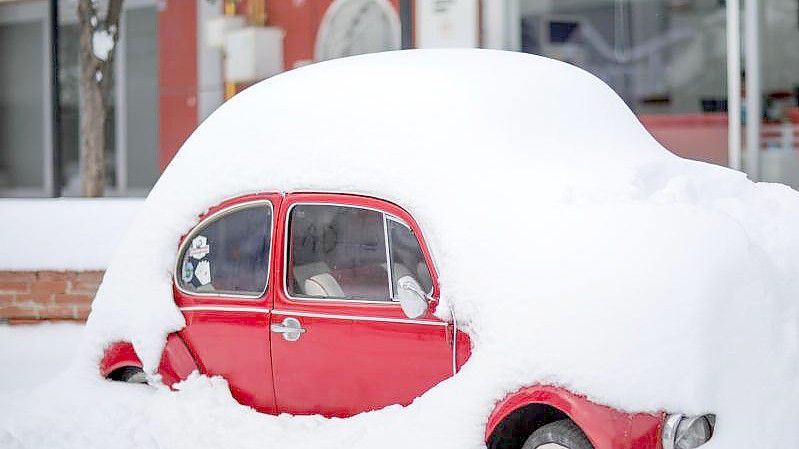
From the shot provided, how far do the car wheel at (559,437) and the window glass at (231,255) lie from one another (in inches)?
59.4

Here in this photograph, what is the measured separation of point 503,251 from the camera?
15.4 feet

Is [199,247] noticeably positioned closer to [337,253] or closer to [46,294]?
[337,253]

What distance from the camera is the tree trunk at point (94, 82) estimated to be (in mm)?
11922

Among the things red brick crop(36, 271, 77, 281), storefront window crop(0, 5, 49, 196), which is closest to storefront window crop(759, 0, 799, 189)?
red brick crop(36, 271, 77, 281)

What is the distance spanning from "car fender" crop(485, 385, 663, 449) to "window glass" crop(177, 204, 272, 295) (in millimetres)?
1591

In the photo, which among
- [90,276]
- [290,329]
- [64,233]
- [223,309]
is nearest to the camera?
[290,329]

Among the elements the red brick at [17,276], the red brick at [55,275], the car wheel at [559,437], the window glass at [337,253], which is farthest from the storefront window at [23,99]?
the car wheel at [559,437]

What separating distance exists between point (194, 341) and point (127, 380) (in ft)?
1.91

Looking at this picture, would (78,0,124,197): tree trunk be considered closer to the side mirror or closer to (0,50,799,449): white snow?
(0,50,799,449): white snow

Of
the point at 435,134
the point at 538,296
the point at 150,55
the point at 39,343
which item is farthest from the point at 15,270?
the point at 538,296

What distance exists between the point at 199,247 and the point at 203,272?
0.37 feet

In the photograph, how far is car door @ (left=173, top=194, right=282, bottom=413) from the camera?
5.46 m

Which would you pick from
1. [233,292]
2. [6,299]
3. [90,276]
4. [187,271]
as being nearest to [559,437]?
[233,292]

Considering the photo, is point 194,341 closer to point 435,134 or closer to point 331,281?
point 331,281
